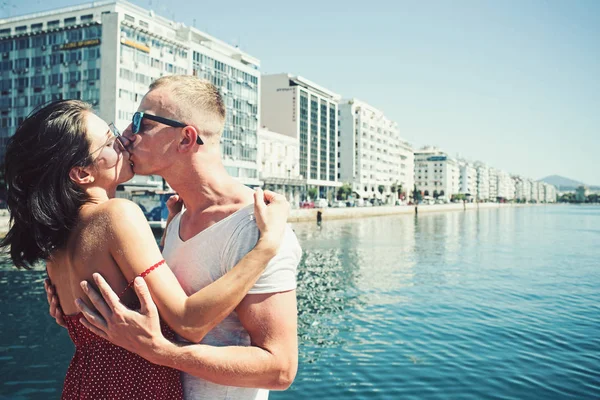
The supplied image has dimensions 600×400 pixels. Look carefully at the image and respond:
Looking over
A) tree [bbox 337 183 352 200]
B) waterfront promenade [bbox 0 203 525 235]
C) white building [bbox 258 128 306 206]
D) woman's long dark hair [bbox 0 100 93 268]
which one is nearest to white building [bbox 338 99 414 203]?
tree [bbox 337 183 352 200]

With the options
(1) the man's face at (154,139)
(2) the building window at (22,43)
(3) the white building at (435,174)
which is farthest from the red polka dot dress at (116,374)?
(3) the white building at (435,174)

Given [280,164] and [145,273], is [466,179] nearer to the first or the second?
[280,164]

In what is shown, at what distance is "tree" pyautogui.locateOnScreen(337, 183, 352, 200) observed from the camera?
91312 mm

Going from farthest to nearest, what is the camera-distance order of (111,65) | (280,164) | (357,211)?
(280,164) < (357,211) < (111,65)

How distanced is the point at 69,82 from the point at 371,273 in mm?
40568

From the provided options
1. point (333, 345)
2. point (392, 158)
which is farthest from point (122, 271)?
point (392, 158)

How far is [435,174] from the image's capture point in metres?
168

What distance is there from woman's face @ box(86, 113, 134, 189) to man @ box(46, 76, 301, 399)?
0.18ft

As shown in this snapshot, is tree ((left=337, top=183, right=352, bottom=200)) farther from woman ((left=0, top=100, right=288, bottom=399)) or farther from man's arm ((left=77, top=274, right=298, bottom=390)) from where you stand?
man's arm ((left=77, top=274, right=298, bottom=390))

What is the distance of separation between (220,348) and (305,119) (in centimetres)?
8554

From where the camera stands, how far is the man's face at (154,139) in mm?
1791

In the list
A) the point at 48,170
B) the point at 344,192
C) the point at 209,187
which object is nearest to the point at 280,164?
the point at 344,192

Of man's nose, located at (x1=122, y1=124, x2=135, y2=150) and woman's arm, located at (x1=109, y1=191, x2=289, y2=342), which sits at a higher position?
man's nose, located at (x1=122, y1=124, x2=135, y2=150)

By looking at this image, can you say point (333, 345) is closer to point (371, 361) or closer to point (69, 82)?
point (371, 361)
